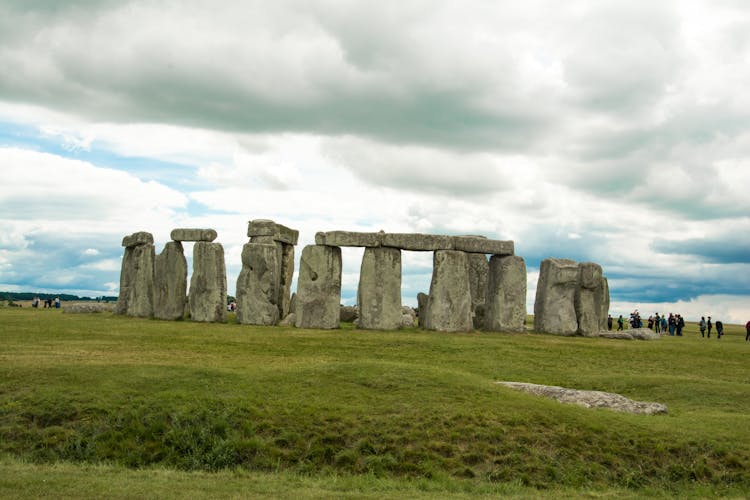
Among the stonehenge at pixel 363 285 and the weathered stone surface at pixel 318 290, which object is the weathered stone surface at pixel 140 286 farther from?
the weathered stone surface at pixel 318 290

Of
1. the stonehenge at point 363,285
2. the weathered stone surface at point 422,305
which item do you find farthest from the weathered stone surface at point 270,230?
the weathered stone surface at point 422,305

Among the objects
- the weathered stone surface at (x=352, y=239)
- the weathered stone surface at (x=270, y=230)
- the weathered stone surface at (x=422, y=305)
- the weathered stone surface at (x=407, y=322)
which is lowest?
the weathered stone surface at (x=407, y=322)

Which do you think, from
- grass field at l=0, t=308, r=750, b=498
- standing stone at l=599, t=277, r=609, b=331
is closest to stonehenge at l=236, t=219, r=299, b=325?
grass field at l=0, t=308, r=750, b=498

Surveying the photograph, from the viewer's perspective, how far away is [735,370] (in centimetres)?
2427

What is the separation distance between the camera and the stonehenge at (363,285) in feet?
102

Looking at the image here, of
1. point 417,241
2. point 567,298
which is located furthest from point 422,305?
point 567,298

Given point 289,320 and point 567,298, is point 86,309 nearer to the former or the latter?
point 289,320

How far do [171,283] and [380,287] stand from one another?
1088 cm

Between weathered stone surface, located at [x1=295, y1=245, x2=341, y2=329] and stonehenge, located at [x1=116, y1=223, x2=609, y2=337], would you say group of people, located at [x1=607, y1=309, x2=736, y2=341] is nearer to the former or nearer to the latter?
stonehenge, located at [x1=116, y1=223, x2=609, y2=337]

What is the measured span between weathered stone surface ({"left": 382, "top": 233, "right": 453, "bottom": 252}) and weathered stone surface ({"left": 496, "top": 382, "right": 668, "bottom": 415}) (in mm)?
14583

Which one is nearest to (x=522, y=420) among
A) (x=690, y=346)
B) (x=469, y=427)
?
(x=469, y=427)

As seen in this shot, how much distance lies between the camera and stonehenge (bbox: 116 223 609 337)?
31156 mm

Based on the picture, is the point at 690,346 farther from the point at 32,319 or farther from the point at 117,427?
the point at 32,319

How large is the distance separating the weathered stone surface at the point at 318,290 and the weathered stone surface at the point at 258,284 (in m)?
1.62
